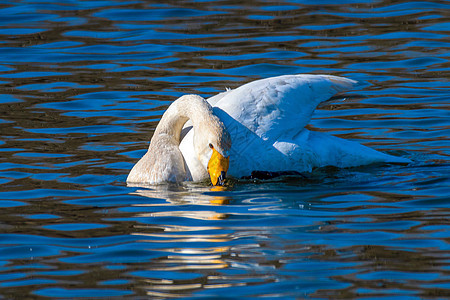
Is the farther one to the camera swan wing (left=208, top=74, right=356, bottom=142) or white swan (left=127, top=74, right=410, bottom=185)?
swan wing (left=208, top=74, right=356, bottom=142)

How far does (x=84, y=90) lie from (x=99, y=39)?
8.86 ft

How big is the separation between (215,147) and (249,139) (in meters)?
0.47

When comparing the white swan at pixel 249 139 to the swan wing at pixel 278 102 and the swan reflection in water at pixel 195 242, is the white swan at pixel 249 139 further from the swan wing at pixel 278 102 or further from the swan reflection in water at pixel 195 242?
the swan reflection in water at pixel 195 242

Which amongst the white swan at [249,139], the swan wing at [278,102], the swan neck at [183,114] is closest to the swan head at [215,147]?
the white swan at [249,139]

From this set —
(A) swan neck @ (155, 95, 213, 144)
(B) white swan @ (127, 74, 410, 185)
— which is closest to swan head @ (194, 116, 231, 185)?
(B) white swan @ (127, 74, 410, 185)

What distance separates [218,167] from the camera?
766 centimetres

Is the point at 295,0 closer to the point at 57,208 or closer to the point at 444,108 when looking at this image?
the point at 444,108

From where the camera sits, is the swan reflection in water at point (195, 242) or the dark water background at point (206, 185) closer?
the swan reflection in water at point (195, 242)

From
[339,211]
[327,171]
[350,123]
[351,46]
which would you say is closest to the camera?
[339,211]

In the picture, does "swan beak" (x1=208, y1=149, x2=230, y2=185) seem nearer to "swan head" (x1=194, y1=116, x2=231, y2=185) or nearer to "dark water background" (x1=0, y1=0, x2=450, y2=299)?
"swan head" (x1=194, y1=116, x2=231, y2=185)

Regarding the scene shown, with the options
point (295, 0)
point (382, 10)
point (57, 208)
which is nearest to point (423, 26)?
point (382, 10)

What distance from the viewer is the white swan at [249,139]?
7844 mm

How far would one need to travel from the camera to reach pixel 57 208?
7.38m

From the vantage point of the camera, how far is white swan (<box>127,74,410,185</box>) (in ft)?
25.7
